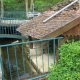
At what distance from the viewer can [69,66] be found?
2.96m

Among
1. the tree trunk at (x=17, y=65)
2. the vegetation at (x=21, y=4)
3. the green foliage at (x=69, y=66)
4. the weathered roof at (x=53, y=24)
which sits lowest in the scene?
the tree trunk at (x=17, y=65)

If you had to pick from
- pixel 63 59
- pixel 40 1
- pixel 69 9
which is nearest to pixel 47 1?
pixel 40 1

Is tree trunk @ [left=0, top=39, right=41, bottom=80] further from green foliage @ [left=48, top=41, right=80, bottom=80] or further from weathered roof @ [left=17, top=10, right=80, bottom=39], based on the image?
green foliage @ [left=48, top=41, right=80, bottom=80]

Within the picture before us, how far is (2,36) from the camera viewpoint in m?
11.6

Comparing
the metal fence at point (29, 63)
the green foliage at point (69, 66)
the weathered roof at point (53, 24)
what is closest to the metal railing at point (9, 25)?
the metal fence at point (29, 63)

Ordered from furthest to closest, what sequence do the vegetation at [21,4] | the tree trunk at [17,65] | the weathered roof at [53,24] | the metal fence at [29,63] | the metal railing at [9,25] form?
1. the vegetation at [21,4]
2. the metal railing at [9,25]
3. the weathered roof at [53,24]
4. the tree trunk at [17,65]
5. the metal fence at [29,63]

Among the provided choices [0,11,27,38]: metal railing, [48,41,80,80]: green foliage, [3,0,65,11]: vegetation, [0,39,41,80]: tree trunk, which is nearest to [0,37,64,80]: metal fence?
[0,39,41,80]: tree trunk

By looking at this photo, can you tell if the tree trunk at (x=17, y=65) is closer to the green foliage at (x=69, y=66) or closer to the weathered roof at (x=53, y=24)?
the weathered roof at (x=53, y=24)

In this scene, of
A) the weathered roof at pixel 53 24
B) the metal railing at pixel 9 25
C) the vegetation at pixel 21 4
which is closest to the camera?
the weathered roof at pixel 53 24

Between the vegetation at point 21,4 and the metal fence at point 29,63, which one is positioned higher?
the vegetation at point 21,4

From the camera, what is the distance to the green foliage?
285 cm

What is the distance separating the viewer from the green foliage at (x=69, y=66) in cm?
285

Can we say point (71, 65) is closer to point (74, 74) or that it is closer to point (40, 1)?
point (74, 74)

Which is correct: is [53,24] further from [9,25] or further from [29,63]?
[9,25]
